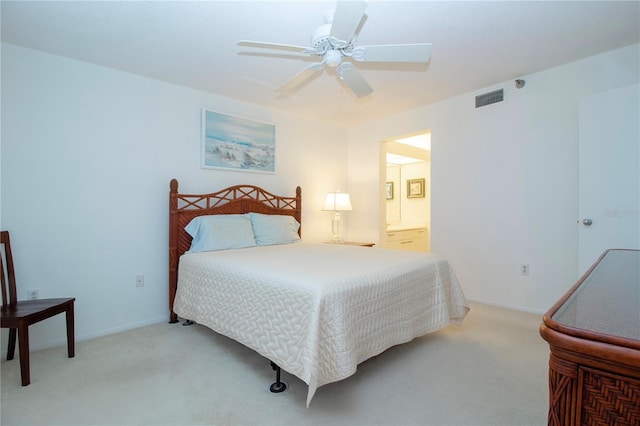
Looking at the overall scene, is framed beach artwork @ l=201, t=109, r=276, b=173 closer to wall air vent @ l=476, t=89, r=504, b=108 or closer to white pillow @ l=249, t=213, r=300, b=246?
white pillow @ l=249, t=213, r=300, b=246

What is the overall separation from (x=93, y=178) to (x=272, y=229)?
5.60ft

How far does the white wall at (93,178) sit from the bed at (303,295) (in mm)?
273

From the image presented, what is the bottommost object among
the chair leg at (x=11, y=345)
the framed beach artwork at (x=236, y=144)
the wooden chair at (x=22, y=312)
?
the chair leg at (x=11, y=345)

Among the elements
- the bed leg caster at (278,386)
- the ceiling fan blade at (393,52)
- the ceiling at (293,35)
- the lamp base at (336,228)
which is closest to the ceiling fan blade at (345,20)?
→ the ceiling fan blade at (393,52)

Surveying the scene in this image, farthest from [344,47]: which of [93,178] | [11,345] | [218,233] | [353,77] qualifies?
[11,345]

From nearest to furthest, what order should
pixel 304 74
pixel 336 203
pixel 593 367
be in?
pixel 593 367
pixel 304 74
pixel 336 203

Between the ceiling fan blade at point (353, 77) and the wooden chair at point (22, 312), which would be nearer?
the wooden chair at point (22, 312)

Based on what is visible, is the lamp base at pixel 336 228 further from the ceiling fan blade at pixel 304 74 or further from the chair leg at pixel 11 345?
the chair leg at pixel 11 345

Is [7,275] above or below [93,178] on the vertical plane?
below

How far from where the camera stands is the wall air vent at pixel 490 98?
11.0ft

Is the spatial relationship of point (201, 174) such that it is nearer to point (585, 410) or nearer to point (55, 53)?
point (55, 53)

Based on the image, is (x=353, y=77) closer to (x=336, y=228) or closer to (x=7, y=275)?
(x=336, y=228)

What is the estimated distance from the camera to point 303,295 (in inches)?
68.4

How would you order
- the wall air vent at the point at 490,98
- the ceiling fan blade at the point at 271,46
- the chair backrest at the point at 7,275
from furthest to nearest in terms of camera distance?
the wall air vent at the point at 490,98 < the chair backrest at the point at 7,275 < the ceiling fan blade at the point at 271,46
